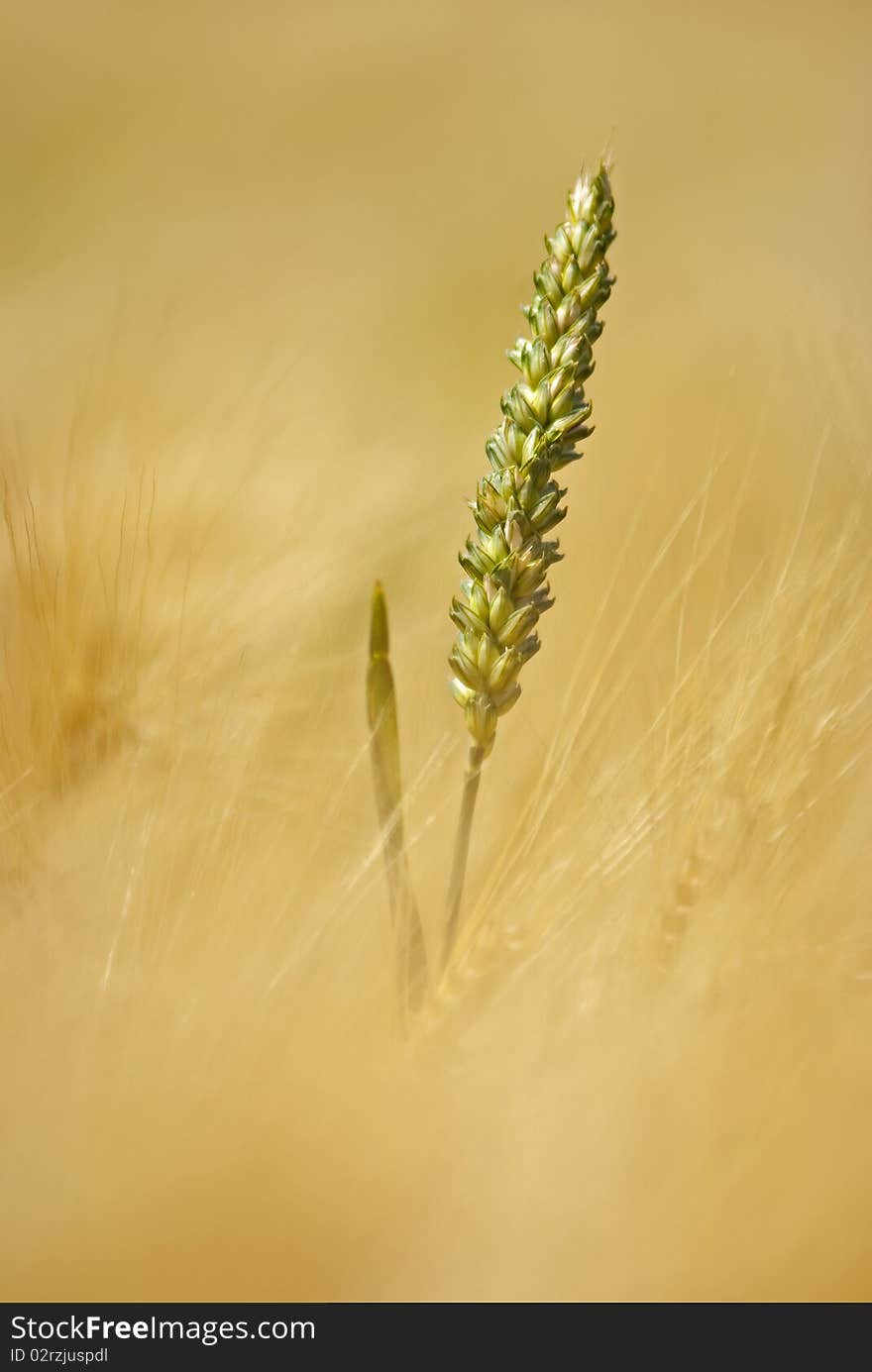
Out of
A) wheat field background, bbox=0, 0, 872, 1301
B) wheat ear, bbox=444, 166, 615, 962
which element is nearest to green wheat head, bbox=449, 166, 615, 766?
wheat ear, bbox=444, 166, 615, 962

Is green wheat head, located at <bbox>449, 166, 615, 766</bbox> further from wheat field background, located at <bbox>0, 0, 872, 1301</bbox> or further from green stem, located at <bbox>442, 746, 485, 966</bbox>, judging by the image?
wheat field background, located at <bbox>0, 0, 872, 1301</bbox>

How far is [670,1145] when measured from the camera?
1.83ft

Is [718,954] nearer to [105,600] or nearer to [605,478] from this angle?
[105,600]

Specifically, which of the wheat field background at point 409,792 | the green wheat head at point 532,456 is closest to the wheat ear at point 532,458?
the green wheat head at point 532,456

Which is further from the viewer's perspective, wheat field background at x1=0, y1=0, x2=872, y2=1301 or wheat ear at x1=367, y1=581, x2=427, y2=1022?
wheat ear at x1=367, y1=581, x2=427, y2=1022

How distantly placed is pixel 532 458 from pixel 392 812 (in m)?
0.28

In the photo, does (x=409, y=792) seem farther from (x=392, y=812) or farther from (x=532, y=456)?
(x=532, y=456)

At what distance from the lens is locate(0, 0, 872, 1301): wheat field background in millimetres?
542

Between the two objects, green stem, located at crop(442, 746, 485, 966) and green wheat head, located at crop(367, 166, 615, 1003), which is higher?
green wheat head, located at crop(367, 166, 615, 1003)

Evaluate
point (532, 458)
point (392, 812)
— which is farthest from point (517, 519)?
point (392, 812)

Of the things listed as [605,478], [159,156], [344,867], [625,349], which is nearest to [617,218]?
[625,349]

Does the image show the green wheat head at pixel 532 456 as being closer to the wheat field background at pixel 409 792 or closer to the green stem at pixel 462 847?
the green stem at pixel 462 847

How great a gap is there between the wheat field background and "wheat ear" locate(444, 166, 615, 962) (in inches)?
7.5

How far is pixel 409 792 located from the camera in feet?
2.79
